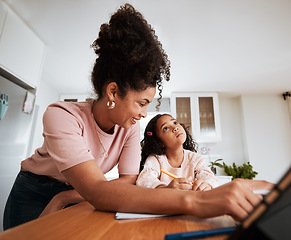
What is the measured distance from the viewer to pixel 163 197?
0.41m

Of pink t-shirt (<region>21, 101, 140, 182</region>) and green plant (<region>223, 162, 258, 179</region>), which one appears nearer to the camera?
pink t-shirt (<region>21, 101, 140, 182</region>)

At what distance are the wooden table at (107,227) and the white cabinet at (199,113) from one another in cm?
374

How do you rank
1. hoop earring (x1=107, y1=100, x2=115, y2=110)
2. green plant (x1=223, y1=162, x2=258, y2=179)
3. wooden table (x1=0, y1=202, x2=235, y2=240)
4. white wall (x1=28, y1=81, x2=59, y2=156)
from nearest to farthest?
wooden table (x1=0, y1=202, x2=235, y2=240), hoop earring (x1=107, y1=100, x2=115, y2=110), white wall (x1=28, y1=81, x2=59, y2=156), green plant (x1=223, y1=162, x2=258, y2=179)

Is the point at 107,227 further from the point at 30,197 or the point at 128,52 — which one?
the point at 30,197

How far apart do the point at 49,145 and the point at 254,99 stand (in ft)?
15.4

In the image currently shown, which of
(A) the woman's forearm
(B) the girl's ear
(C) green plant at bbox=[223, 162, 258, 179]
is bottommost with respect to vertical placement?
(C) green plant at bbox=[223, 162, 258, 179]

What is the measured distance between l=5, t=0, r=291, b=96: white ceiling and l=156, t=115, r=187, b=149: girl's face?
4.43 feet

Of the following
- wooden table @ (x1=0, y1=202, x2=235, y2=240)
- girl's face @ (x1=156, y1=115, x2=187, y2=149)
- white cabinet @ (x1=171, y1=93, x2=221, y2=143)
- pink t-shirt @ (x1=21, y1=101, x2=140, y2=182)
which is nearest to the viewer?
wooden table @ (x1=0, y1=202, x2=235, y2=240)

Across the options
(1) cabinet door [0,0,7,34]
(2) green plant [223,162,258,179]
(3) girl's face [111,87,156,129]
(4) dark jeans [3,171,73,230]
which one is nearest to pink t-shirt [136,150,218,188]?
(3) girl's face [111,87,156,129]

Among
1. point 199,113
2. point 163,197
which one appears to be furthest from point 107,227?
point 199,113

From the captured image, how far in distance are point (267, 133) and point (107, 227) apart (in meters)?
4.70

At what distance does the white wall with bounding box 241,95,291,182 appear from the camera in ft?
13.2

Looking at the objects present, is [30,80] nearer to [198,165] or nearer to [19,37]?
[19,37]

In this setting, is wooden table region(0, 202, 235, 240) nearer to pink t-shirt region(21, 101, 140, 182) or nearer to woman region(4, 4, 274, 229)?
woman region(4, 4, 274, 229)
